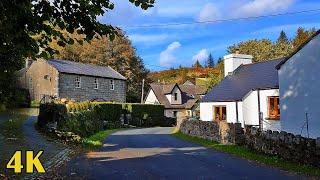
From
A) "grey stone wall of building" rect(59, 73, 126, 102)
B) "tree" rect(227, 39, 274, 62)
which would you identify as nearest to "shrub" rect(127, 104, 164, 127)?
"grey stone wall of building" rect(59, 73, 126, 102)

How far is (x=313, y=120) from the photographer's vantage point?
75.7ft

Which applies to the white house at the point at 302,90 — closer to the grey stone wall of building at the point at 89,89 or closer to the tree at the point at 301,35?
the grey stone wall of building at the point at 89,89

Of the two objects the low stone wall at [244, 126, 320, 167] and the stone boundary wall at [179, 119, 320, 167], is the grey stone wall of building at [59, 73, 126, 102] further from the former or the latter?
the low stone wall at [244, 126, 320, 167]

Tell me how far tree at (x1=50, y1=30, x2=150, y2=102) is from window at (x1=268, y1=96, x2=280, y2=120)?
5158 centimetres

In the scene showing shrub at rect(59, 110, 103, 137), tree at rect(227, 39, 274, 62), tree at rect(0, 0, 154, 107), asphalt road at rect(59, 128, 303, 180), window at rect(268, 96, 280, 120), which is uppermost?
tree at rect(227, 39, 274, 62)

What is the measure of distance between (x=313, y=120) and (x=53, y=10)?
663 inches

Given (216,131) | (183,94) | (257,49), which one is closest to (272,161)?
(216,131)

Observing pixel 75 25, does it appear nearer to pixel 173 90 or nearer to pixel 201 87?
pixel 173 90

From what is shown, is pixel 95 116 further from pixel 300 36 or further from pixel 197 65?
pixel 197 65

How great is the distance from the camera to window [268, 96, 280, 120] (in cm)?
3325

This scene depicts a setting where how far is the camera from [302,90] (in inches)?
939

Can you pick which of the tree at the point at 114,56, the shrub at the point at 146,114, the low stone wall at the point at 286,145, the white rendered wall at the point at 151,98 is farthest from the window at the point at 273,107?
the tree at the point at 114,56

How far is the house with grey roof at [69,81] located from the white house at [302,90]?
3794cm

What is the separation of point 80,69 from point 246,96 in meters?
33.6
